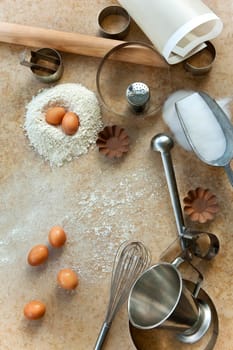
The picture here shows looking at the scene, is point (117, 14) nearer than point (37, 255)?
No

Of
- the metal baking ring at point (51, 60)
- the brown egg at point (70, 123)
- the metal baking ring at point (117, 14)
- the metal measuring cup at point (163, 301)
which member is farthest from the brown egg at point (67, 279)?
the metal baking ring at point (117, 14)

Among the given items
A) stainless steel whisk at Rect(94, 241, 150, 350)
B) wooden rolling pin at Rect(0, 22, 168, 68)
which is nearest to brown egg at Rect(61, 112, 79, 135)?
wooden rolling pin at Rect(0, 22, 168, 68)

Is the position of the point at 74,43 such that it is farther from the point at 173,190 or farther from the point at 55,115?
the point at 173,190

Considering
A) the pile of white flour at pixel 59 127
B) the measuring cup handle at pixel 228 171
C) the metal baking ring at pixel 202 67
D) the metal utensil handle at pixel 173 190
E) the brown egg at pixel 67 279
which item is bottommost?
the brown egg at pixel 67 279

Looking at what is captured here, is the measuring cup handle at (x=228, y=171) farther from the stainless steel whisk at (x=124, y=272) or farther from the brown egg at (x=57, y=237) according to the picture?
the brown egg at (x=57, y=237)

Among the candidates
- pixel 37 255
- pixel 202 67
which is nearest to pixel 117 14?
pixel 202 67

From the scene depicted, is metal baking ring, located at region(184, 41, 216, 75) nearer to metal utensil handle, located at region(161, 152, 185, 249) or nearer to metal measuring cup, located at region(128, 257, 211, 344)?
metal utensil handle, located at region(161, 152, 185, 249)
